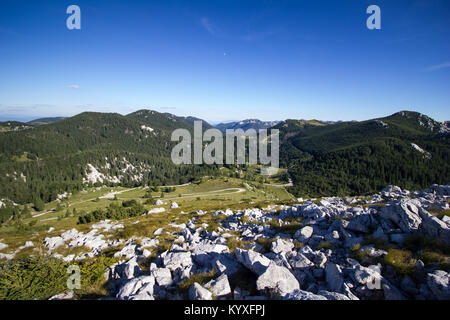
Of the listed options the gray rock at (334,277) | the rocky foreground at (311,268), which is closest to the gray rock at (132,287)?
the rocky foreground at (311,268)

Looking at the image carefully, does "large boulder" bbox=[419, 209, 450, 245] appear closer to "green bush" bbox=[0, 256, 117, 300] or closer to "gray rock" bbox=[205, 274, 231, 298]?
"gray rock" bbox=[205, 274, 231, 298]

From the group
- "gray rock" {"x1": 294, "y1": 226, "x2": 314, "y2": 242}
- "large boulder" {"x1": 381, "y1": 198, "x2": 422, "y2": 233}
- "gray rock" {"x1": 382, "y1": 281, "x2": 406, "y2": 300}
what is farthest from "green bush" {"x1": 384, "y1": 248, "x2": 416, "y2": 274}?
"gray rock" {"x1": 294, "y1": 226, "x2": 314, "y2": 242}

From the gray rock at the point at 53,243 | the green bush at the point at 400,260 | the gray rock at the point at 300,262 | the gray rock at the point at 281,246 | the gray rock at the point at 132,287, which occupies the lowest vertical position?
the gray rock at the point at 53,243

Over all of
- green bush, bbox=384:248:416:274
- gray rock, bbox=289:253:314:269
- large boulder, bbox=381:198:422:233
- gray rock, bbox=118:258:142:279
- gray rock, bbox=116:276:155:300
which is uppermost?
large boulder, bbox=381:198:422:233

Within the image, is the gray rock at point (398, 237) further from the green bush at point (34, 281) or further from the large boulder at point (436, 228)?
the green bush at point (34, 281)

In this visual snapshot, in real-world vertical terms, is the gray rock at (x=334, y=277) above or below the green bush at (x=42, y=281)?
above

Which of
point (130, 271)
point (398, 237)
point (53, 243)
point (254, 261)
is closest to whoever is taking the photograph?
point (254, 261)

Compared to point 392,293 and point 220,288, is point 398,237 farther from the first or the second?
point 220,288

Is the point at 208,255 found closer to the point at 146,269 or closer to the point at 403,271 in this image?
the point at 146,269

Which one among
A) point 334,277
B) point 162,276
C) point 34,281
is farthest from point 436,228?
point 34,281
